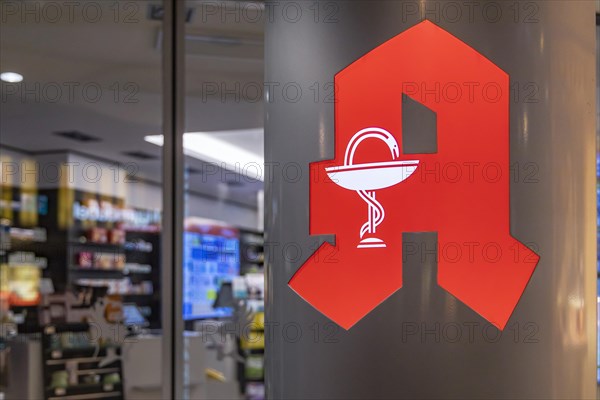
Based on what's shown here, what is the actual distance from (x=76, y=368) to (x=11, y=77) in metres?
1.73

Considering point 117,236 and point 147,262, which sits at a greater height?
point 117,236

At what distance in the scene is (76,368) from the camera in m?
4.77

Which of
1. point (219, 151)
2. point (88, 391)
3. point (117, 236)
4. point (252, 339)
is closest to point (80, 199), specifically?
point (117, 236)

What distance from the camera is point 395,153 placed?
1979mm

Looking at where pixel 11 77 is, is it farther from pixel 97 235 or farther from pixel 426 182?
pixel 426 182

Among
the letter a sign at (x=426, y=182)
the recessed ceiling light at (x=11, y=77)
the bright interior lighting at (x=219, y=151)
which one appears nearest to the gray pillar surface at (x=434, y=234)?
the letter a sign at (x=426, y=182)

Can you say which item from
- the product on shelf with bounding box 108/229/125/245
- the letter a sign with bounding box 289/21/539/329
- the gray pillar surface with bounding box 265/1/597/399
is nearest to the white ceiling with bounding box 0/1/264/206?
the product on shelf with bounding box 108/229/125/245

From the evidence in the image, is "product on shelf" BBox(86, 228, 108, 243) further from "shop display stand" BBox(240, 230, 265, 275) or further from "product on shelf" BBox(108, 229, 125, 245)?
"shop display stand" BBox(240, 230, 265, 275)

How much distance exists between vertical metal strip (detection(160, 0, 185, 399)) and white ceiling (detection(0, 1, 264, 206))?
0.05m

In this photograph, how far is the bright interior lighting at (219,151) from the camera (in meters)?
4.88

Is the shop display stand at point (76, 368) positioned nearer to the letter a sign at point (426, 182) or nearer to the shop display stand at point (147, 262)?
the shop display stand at point (147, 262)

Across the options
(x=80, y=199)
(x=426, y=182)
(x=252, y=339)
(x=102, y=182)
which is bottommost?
(x=252, y=339)

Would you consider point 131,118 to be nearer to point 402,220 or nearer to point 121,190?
point 121,190

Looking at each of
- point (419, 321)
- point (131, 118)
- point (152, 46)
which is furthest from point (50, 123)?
point (419, 321)
